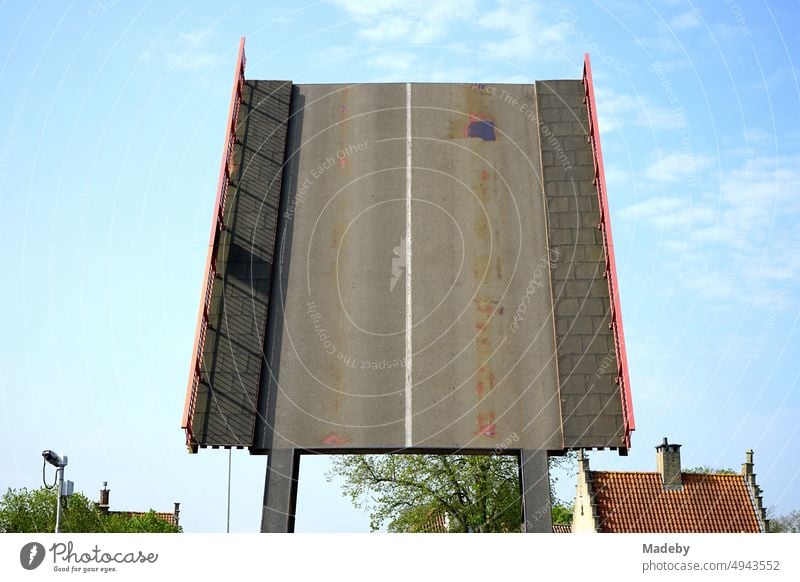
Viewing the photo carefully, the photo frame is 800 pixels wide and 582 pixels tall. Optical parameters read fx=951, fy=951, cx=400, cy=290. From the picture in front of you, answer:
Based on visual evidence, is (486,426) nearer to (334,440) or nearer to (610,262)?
(334,440)

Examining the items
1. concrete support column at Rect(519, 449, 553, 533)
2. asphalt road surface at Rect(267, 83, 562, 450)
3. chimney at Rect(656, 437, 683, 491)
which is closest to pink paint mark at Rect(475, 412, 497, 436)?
asphalt road surface at Rect(267, 83, 562, 450)

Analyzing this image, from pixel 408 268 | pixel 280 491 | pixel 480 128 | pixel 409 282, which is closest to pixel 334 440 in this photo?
pixel 280 491

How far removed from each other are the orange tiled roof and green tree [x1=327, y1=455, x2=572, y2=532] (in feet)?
12.4

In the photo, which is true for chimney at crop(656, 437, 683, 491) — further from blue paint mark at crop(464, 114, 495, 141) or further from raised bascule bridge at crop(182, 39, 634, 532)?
blue paint mark at crop(464, 114, 495, 141)

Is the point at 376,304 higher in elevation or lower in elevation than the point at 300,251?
lower

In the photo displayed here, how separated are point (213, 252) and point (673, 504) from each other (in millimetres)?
21939

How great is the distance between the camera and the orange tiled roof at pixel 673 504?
105ft

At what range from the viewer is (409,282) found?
1689 centimetres

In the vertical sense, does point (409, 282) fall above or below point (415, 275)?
below

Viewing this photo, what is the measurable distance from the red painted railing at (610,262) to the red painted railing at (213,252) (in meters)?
6.90
